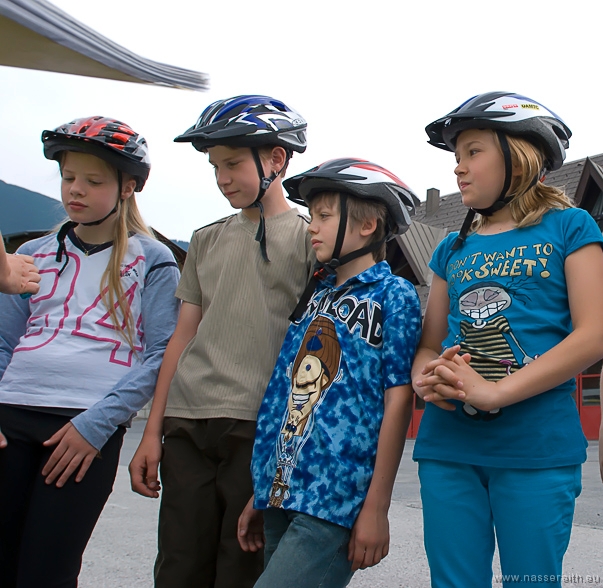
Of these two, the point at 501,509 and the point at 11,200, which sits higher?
the point at 11,200

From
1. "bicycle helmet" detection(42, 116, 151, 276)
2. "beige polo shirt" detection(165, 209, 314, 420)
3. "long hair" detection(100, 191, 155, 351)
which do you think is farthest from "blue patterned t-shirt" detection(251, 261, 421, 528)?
"bicycle helmet" detection(42, 116, 151, 276)

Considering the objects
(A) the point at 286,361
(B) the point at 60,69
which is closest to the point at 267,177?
(A) the point at 286,361

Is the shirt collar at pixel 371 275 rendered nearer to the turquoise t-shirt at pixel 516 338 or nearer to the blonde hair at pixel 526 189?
the turquoise t-shirt at pixel 516 338

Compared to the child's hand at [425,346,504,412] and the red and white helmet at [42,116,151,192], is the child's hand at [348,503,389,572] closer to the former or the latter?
the child's hand at [425,346,504,412]

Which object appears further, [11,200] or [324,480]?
[11,200]

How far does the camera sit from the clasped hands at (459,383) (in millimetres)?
1999

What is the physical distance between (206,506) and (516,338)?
1.19 m

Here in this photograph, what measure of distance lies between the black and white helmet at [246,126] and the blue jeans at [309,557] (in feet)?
4.28

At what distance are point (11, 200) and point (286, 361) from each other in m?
1.86

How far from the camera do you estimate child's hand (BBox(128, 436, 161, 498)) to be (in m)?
2.58

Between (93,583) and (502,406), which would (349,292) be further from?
(93,583)

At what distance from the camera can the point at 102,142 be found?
274 cm

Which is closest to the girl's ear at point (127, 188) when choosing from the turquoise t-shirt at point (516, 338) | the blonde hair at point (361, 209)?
the blonde hair at point (361, 209)

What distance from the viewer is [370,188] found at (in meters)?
2.45
